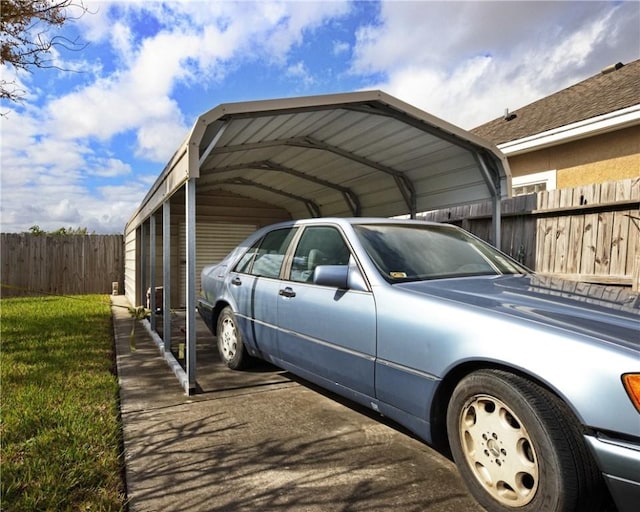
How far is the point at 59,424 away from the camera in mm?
3412

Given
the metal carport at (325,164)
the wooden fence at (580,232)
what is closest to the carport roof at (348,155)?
the metal carport at (325,164)

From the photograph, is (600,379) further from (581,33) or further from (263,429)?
(581,33)

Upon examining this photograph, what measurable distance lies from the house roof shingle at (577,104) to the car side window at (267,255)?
19.0 feet

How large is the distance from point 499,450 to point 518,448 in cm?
11

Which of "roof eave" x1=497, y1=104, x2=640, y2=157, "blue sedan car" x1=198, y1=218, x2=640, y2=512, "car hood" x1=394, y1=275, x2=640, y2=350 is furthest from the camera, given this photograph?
"roof eave" x1=497, y1=104, x2=640, y2=157

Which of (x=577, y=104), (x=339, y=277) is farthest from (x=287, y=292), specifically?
(x=577, y=104)

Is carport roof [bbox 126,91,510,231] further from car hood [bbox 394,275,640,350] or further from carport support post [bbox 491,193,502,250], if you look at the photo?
car hood [bbox 394,275,640,350]

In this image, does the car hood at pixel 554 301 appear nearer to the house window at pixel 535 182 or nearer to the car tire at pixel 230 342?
the car tire at pixel 230 342

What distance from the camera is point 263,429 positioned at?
3459mm

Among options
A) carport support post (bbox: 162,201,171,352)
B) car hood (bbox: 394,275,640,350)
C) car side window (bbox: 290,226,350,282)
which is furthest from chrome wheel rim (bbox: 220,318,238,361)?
car hood (bbox: 394,275,640,350)

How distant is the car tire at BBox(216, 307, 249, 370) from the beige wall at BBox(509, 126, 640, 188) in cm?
630

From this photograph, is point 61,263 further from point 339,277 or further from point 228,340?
point 339,277

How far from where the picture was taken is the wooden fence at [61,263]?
13.9 meters

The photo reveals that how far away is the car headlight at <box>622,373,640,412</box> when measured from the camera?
1.73 meters
